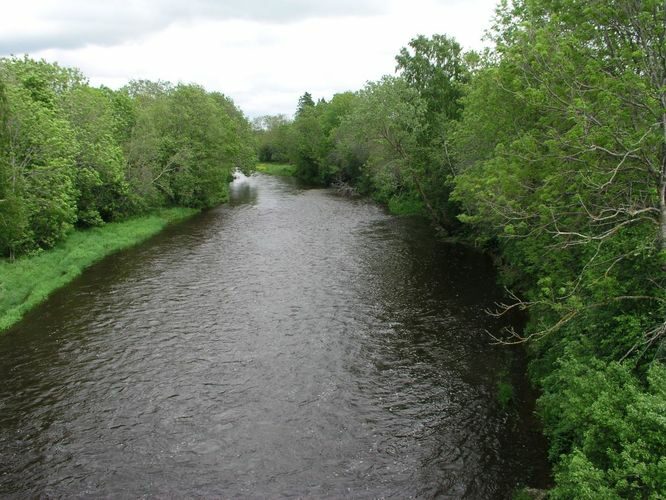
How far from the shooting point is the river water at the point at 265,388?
46.3ft

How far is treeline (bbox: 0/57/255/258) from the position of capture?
102ft

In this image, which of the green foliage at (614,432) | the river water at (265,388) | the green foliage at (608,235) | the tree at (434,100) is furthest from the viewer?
the tree at (434,100)

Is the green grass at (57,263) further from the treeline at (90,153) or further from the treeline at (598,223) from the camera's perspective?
the treeline at (598,223)

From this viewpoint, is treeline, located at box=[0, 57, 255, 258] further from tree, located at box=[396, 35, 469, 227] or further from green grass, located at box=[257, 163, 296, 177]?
green grass, located at box=[257, 163, 296, 177]

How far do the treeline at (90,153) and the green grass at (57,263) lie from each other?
4.01ft

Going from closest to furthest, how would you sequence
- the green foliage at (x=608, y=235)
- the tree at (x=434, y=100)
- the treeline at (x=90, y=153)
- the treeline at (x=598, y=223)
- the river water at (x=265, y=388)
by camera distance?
the green foliage at (x=608, y=235)
the treeline at (x=598, y=223)
the river water at (x=265, y=388)
the treeline at (x=90, y=153)
the tree at (x=434, y=100)

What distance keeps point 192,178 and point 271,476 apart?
49063mm

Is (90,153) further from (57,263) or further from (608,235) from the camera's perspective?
(608,235)

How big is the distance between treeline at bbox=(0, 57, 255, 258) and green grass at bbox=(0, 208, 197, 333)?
1222 mm

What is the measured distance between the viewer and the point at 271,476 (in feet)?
46.1

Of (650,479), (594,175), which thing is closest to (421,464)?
(650,479)

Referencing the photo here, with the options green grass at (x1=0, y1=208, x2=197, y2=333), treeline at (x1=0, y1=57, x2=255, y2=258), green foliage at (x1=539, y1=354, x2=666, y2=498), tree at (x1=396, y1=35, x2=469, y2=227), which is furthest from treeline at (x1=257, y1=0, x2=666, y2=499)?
treeline at (x1=0, y1=57, x2=255, y2=258)

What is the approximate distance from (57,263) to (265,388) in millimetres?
22252

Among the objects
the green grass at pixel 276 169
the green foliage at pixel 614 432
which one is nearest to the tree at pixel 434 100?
the green foliage at pixel 614 432
